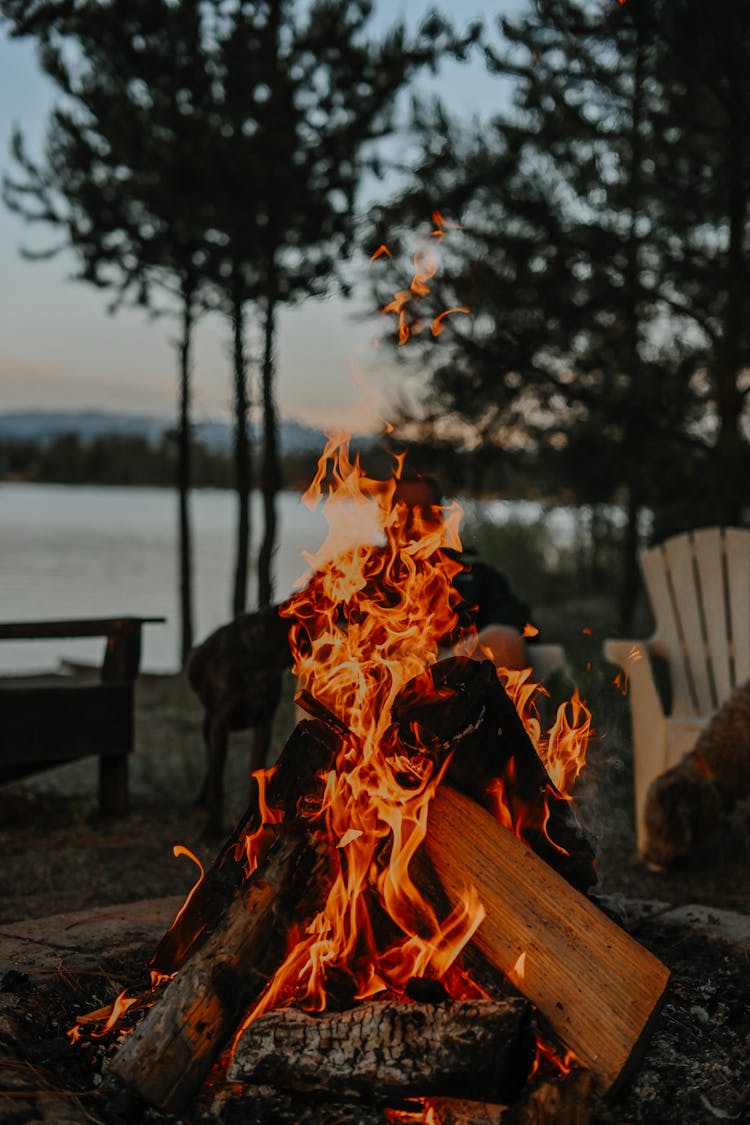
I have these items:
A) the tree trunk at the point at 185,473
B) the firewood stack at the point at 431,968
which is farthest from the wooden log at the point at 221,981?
the tree trunk at the point at 185,473

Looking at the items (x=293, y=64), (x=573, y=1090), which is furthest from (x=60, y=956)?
(x=293, y=64)

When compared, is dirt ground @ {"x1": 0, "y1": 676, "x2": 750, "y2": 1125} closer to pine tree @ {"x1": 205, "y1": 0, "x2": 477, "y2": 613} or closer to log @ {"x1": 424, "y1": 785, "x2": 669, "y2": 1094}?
log @ {"x1": 424, "y1": 785, "x2": 669, "y2": 1094}

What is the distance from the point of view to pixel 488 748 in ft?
7.50

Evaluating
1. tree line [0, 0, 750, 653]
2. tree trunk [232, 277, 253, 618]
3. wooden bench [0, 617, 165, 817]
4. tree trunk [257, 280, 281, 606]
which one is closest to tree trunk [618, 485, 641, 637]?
tree line [0, 0, 750, 653]

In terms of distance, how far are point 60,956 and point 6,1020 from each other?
0.37 metres

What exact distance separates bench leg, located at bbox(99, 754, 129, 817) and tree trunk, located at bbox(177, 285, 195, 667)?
485 cm

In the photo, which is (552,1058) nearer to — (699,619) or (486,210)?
(699,619)

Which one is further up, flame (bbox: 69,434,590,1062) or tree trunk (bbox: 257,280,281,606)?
tree trunk (bbox: 257,280,281,606)

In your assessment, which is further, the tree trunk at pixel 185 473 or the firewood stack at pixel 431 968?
the tree trunk at pixel 185 473

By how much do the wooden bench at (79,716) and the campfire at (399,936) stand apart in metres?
2.65

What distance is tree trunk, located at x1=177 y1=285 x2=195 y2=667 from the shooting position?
411 inches

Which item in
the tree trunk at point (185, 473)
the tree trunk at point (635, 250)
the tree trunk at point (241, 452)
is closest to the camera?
the tree trunk at point (635, 250)

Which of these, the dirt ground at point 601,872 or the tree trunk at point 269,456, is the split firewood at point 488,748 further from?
the tree trunk at point 269,456

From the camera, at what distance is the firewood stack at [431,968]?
1872mm
